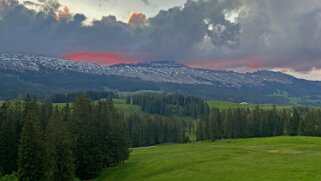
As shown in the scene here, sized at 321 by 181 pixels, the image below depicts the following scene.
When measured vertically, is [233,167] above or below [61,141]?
below

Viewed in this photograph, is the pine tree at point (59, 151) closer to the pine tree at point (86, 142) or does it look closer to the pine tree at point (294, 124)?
the pine tree at point (86, 142)

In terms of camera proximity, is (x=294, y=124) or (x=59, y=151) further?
(x=294, y=124)

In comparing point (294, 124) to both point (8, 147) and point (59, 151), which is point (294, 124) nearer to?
point (59, 151)

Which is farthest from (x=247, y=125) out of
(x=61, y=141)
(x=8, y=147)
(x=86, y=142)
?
(x=61, y=141)

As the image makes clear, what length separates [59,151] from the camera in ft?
297

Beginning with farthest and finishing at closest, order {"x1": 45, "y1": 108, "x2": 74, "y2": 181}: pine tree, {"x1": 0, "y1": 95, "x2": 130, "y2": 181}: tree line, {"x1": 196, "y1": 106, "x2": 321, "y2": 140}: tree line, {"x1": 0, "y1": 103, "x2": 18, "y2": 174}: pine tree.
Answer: {"x1": 196, "y1": 106, "x2": 321, "y2": 140}: tree line
{"x1": 0, "y1": 103, "x2": 18, "y2": 174}: pine tree
{"x1": 45, "y1": 108, "x2": 74, "y2": 181}: pine tree
{"x1": 0, "y1": 95, "x2": 130, "y2": 181}: tree line

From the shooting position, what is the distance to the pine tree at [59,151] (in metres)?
86.6

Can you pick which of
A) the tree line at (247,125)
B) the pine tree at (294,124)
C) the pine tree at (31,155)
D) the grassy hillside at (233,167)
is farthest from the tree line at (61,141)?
the pine tree at (294,124)

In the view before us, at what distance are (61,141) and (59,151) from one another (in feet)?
6.43

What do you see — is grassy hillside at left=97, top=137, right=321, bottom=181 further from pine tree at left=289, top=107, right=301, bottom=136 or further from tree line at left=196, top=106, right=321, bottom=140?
tree line at left=196, top=106, right=321, bottom=140

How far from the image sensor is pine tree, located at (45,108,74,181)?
8662 centimetres

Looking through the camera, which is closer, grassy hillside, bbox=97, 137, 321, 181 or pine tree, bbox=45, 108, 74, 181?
grassy hillside, bbox=97, 137, 321, 181

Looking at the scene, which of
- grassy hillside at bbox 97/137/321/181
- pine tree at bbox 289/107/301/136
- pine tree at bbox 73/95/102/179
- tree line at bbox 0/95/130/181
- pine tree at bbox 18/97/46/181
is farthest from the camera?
pine tree at bbox 289/107/301/136

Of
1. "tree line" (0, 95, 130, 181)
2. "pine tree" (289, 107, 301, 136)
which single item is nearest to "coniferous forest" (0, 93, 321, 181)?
"tree line" (0, 95, 130, 181)
